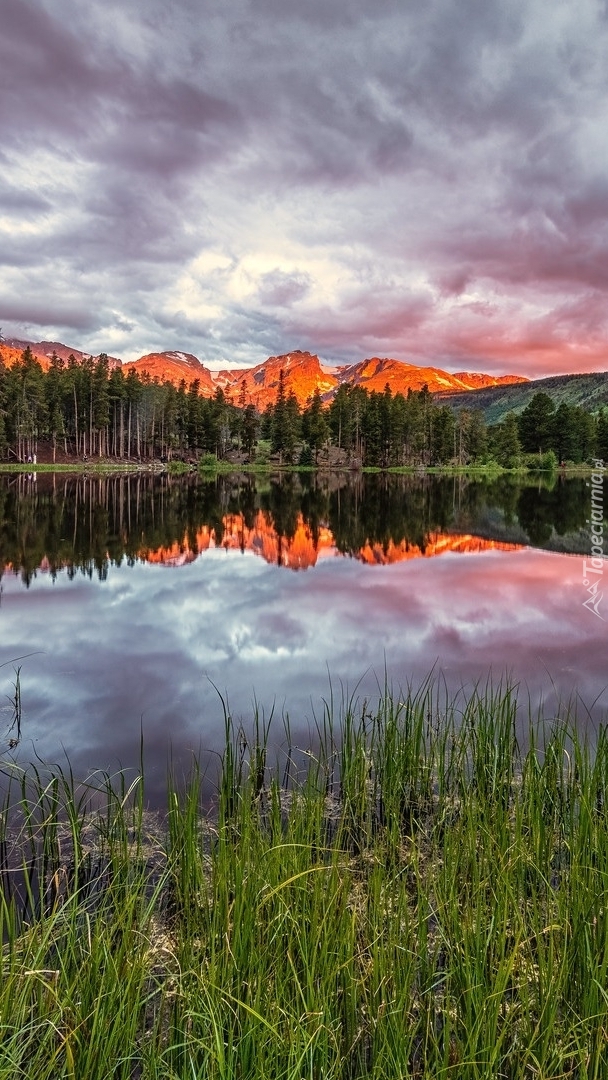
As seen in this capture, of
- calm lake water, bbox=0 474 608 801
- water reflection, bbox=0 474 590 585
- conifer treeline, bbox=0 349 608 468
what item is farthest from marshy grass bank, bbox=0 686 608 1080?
conifer treeline, bbox=0 349 608 468

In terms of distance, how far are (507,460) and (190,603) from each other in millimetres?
110599

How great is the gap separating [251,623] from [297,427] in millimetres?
111899

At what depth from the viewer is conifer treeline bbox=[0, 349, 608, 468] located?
11031cm

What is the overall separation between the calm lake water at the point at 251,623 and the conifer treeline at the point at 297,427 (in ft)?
272

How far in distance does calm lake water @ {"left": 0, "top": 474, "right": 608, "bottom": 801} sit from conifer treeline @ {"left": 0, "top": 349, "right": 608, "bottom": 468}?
272 feet

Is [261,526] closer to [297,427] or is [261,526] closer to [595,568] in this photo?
[595,568]

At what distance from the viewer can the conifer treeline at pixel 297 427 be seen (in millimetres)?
110312

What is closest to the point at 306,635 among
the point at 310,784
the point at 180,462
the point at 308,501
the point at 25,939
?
the point at 310,784

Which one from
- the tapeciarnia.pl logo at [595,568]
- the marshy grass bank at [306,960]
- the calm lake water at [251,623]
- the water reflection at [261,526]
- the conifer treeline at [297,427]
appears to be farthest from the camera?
the conifer treeline at [297,427]

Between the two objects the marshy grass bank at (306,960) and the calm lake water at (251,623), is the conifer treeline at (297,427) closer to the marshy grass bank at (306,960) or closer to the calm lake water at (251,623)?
the calm lake water at (251,623)

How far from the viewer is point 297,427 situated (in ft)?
408

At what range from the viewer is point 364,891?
4.93 m

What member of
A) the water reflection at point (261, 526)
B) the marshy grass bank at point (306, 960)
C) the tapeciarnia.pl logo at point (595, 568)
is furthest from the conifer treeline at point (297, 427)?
the marshy grass bank at point (306, 960)

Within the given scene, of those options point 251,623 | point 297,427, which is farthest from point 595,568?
point 297,427
